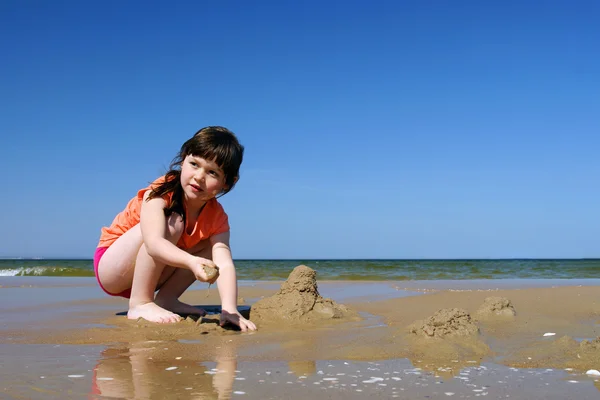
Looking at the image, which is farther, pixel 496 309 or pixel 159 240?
pixel 496 309

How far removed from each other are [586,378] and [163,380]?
137 cm

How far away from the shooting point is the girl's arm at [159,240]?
3.10 meters

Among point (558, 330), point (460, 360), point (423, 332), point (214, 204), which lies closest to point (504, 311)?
point (558, 330)

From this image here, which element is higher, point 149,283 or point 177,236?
point 177,236

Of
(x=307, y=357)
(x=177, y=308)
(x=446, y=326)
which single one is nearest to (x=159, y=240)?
(x=177, y=308)

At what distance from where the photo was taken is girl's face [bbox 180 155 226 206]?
10.1 feet

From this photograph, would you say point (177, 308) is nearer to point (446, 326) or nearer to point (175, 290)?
point (175, 290)

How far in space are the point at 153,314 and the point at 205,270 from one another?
579 millimetres

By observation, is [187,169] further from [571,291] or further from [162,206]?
[571,291]

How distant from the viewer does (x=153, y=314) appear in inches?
131

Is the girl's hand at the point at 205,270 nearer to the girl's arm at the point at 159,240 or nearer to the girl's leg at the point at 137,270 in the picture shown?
the girl's arm at the point at 159,240

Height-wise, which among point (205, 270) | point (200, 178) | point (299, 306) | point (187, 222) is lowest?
point (299, 306)

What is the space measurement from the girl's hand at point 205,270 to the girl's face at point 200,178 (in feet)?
1.30

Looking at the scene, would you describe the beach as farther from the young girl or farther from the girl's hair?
the girl's hair
